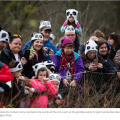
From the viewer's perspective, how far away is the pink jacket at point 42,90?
4348 mm

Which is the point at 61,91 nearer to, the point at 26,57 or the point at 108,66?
the point at 26,57

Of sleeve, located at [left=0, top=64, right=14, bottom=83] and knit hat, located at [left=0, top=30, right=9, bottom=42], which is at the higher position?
knit hat, located at [left=0, top=30, right=9, bottom=42]

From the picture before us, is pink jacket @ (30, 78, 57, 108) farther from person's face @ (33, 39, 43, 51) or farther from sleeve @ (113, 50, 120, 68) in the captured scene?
sleeve @ (113, 50, 120, 68)

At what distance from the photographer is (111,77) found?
17.6 ft

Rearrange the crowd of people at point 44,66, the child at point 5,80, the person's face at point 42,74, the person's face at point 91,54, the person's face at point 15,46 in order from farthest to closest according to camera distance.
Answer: the person's face at point 91,54
the person's face at point 15,46
the person's face at point 42,74
the crowd of people at point 44,66
the child at point 5,80

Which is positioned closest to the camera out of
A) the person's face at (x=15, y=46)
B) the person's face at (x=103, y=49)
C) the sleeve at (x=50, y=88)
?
the sleeve at (x=50, y=88)

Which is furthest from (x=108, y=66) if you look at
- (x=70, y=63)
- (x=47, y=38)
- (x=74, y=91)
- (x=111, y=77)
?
(x=47, y=38)

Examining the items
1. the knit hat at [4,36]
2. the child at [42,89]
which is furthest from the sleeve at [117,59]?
the knit hat at [4,36]

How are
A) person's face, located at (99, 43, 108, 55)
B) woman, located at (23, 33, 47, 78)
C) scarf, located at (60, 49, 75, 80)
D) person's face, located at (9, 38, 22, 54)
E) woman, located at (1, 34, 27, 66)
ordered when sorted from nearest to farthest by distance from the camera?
woman, located at (1, 34, 27, 66) → person's face, located at (9, 38, 22, 54) → woman, located at (23, 33, 47, 78) → scarf, located at (60, 49, 75, 80) → person's face, located at (99, 43, 108, 55)

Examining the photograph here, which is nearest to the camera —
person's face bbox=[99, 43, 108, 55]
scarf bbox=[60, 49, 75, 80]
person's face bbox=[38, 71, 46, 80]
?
person's face bbox=[38, 71, 46, 80]

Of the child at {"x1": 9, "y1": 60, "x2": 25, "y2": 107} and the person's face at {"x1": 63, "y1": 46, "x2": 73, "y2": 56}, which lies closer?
the child at {"x1": 9, "y1": 60, "x2": 25, "y2": 107}

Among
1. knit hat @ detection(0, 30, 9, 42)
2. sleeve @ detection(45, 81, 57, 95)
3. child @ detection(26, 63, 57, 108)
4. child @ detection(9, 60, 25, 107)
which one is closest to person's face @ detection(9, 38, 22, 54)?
knit hat @ detection(0, 30, 9, 42)

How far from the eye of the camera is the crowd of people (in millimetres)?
4328

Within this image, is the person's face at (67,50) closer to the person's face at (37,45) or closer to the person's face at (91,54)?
the person's face at (91,54)
